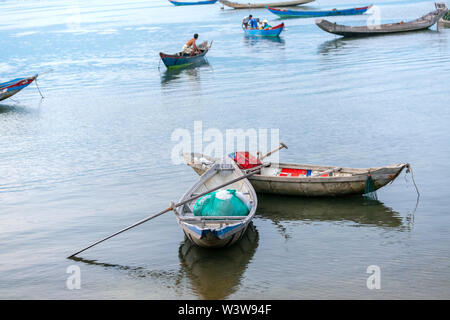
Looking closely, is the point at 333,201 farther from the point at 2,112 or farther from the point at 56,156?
the point at 2,112

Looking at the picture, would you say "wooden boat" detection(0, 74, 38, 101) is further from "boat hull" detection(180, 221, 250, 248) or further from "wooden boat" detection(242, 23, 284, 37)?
"wooden boat" detection(242, 23, 284, 37)

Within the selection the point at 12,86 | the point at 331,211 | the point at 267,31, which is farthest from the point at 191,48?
the point at 331,211

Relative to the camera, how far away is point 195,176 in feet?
48.9

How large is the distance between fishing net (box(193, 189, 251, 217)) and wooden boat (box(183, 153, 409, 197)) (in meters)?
1.57

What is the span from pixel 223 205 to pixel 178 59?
21188mm

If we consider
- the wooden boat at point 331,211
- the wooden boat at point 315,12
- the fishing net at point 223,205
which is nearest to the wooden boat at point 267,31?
the wooden boat at point 315,12

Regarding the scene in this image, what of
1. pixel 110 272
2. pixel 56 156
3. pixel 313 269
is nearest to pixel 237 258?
pixel 313 269

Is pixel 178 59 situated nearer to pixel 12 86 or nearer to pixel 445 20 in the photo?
pixel 12 86

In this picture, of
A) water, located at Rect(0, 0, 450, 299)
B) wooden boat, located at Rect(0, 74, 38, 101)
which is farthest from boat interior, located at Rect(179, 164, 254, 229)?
wooden boat, located at Rect(0, 74, 38, 101)

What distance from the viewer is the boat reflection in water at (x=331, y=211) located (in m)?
11.9

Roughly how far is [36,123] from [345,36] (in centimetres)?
2298

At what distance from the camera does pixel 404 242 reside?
10.9m

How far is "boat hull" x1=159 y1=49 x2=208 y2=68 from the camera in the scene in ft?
100

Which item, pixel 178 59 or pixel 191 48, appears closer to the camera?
pixel 178 59
